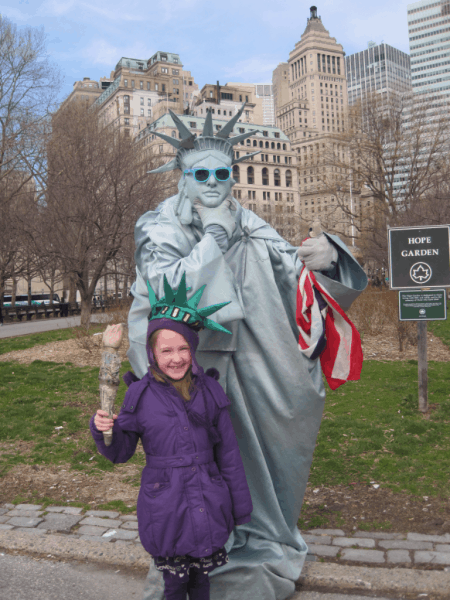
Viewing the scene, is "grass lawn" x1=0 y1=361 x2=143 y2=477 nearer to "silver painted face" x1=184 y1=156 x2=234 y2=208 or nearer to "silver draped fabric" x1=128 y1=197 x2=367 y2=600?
"silver draped fabric" x1=128 y1=197 x2=367 y2=600

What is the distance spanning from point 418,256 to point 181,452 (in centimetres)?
566

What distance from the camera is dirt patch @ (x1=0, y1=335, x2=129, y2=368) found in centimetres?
1187

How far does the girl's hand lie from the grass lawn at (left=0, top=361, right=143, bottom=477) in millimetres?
3383

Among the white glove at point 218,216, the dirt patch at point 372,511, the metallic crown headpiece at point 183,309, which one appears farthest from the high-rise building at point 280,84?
the metallic crown headpiece at point 183,309

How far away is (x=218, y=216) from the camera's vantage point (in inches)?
109

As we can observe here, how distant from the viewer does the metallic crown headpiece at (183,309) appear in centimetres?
234

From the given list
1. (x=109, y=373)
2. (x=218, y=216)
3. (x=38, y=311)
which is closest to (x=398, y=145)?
(x=38, y=311)

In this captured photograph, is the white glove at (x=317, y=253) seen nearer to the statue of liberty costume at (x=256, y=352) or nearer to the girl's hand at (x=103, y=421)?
the statue of liberty costume at (x=256, y=352)

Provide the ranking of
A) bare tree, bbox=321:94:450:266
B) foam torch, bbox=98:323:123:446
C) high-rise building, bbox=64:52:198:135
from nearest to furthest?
foam torch, bbox=98:323:123:446 < bare tree, bbox=321:94:450:266 < high-rise building, bbox=64:52:198:135

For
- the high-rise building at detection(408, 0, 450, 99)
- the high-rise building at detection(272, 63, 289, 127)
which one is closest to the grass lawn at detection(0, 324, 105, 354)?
the high-rise building at detection(408, 0, 450, 99)

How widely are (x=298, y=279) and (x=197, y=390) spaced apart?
908mm

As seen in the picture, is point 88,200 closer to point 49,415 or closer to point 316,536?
point 49,415

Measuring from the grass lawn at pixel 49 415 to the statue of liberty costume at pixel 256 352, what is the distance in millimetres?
2741

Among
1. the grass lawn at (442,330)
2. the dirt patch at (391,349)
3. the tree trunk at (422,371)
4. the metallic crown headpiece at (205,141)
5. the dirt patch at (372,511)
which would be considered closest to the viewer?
the metallic crown headpiece at (205,141)
